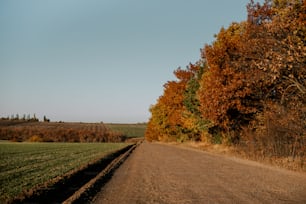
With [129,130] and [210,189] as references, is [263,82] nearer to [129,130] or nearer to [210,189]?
[210,189]

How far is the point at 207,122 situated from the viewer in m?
29.4

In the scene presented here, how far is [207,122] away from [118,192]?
21.1 m

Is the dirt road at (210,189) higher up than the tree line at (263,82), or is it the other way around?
the tree line at (263,82)

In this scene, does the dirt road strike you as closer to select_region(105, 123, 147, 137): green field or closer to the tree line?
the tree line

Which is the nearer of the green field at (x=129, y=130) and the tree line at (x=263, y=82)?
the tree line at (x=263, y=82)

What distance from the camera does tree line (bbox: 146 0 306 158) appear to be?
44.8 ft

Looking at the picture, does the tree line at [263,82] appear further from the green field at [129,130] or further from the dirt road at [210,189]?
the green field at [129,130]

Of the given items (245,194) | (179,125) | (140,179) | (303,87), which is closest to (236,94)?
(303,87)

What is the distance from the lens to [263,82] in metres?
17.1

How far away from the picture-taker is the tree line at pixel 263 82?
13.6 meters

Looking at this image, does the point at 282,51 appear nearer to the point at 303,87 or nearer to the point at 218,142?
the point at 303,87

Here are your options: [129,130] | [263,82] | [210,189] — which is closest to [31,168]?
[210,189]

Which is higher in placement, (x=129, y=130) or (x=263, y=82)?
(x=263, y=82)

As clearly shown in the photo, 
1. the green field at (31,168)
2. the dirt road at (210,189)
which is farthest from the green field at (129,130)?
the dirt road at (210,189)
